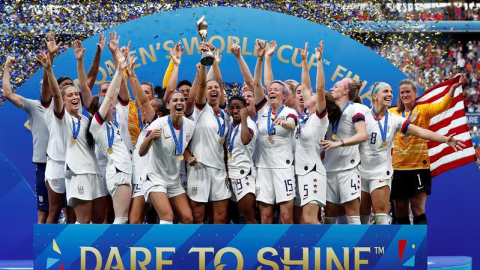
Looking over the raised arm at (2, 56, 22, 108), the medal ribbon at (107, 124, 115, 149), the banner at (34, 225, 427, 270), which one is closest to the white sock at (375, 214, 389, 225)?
the banner at (34, 225, 427, 270)

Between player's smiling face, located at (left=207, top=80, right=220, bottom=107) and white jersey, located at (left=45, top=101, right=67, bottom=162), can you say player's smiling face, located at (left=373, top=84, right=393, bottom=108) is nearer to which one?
player's smiling face, located at (left=207, top=80, right=220, bottom=107)

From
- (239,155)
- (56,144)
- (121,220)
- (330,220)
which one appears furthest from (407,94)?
(56,144)

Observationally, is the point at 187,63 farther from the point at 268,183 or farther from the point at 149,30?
the point at 268,183

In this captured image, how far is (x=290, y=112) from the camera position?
740cm

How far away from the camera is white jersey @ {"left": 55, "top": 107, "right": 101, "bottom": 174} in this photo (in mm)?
7320

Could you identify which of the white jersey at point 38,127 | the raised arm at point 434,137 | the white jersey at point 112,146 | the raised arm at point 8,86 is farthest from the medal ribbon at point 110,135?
the raised arm at point 434,137

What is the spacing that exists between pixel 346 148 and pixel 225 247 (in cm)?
156

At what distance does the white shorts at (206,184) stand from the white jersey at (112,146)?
1.93ft

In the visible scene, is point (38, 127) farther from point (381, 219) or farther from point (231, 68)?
point (381, 219)

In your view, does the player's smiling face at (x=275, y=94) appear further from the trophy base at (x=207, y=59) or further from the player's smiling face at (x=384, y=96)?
the player's smiling face at (x=384, y=96)

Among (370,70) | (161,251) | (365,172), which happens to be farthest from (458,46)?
(161,251)

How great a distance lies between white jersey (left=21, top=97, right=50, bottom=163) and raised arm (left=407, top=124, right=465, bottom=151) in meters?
3.58

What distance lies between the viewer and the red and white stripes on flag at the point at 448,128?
8.92 metres

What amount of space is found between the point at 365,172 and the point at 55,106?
2945 mm
